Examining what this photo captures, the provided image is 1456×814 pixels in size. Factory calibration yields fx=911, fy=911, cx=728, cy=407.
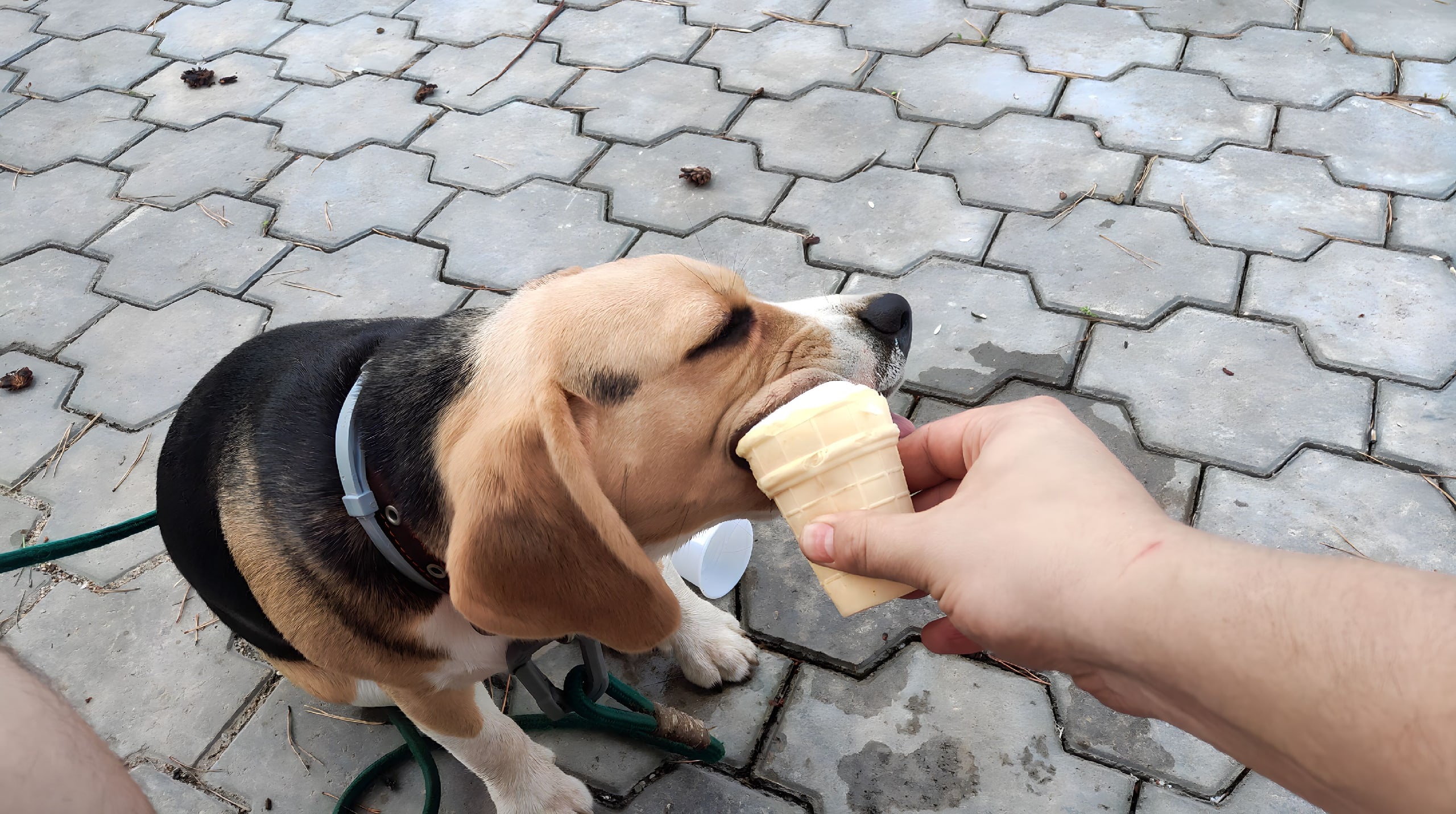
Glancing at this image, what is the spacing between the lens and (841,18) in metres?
5.65

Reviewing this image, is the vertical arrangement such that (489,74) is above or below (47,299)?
above

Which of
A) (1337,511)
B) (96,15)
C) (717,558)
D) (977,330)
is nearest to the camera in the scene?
(1337,511)

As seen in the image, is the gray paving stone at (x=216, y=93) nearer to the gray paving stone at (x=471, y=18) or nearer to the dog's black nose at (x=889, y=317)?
the gray paving stone at (x=471, y=18)

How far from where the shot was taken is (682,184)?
4691 millimetres

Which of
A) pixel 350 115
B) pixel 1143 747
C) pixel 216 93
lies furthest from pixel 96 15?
pixel 1143 747

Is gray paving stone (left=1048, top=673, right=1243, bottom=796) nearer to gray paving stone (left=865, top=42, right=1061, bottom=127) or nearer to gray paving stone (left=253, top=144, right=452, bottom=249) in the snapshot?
gray paving stone (left=865, top=42, right=1061, bottom=127)

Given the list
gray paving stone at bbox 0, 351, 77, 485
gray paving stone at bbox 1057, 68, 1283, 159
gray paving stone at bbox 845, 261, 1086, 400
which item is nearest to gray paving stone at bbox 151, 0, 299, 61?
gray paving stone at bbox 0, 351, 77, 485

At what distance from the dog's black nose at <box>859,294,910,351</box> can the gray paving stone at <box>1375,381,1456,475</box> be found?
2023 millimetres

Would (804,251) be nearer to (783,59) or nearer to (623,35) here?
(783,59)

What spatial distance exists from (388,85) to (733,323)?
4435 mm

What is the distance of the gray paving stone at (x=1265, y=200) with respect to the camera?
402cm

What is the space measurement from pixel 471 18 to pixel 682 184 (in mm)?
2543

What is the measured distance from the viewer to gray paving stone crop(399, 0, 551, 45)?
19.6 feet

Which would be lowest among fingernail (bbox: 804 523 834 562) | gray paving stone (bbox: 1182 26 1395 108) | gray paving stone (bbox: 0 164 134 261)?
gray paving stone (bbox: 0 164 134 261)
